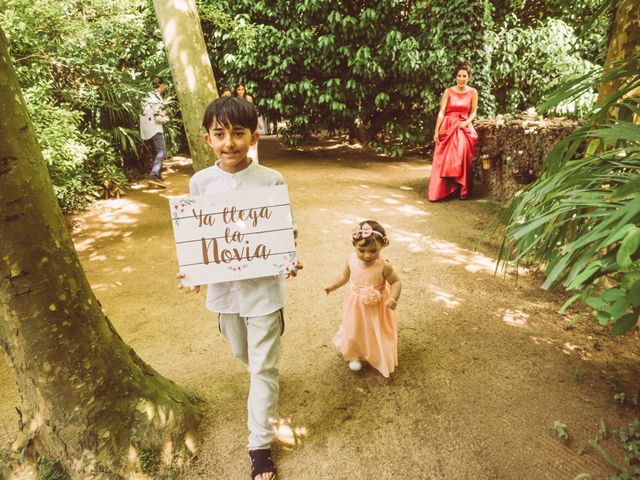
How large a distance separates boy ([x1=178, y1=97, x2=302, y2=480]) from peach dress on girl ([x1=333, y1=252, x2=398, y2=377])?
654 millimetres

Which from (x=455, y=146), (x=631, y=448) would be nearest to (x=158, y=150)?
(x=455, y=146)

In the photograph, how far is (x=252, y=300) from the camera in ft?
6.25

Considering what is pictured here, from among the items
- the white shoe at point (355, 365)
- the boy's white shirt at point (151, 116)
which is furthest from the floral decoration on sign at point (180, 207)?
the boy's white shirt at point (151, 116)

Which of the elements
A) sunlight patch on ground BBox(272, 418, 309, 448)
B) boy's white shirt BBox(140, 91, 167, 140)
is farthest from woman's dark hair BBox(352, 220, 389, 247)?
boy's white shirt BBox(140, 91, 167, 140)

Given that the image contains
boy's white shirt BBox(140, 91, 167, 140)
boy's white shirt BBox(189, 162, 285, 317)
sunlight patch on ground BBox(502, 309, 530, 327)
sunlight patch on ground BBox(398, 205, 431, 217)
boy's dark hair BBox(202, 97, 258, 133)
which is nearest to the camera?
boy's dark hair BBox(202, 97, 258, 133)

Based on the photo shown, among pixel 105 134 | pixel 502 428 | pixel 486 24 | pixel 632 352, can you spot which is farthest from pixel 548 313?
pixel 105 134

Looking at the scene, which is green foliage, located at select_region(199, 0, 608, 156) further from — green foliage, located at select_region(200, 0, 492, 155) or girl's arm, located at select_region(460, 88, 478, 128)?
girl's arm, located at select_region(460, 88, 478, 128)

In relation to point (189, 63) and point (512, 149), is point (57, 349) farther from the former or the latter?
point (512, 149)

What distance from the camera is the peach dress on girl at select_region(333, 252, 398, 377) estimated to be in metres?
2.45

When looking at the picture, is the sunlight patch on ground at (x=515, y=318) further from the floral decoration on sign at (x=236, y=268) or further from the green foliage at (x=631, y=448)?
the floral decoration on sign at (x=236, y=268)

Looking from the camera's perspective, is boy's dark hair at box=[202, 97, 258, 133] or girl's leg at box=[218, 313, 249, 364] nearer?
boy's dark hair at box=[202, 97, 258, 133]

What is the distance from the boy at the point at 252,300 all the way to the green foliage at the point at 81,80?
3.59 meters

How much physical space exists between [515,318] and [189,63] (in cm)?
374

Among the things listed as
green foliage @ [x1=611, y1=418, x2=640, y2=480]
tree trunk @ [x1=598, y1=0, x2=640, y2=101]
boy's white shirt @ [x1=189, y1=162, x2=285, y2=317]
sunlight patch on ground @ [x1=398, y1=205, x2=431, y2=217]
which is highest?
tree trunk @ [x1=598, y1=0, x2=640, y2=101]
